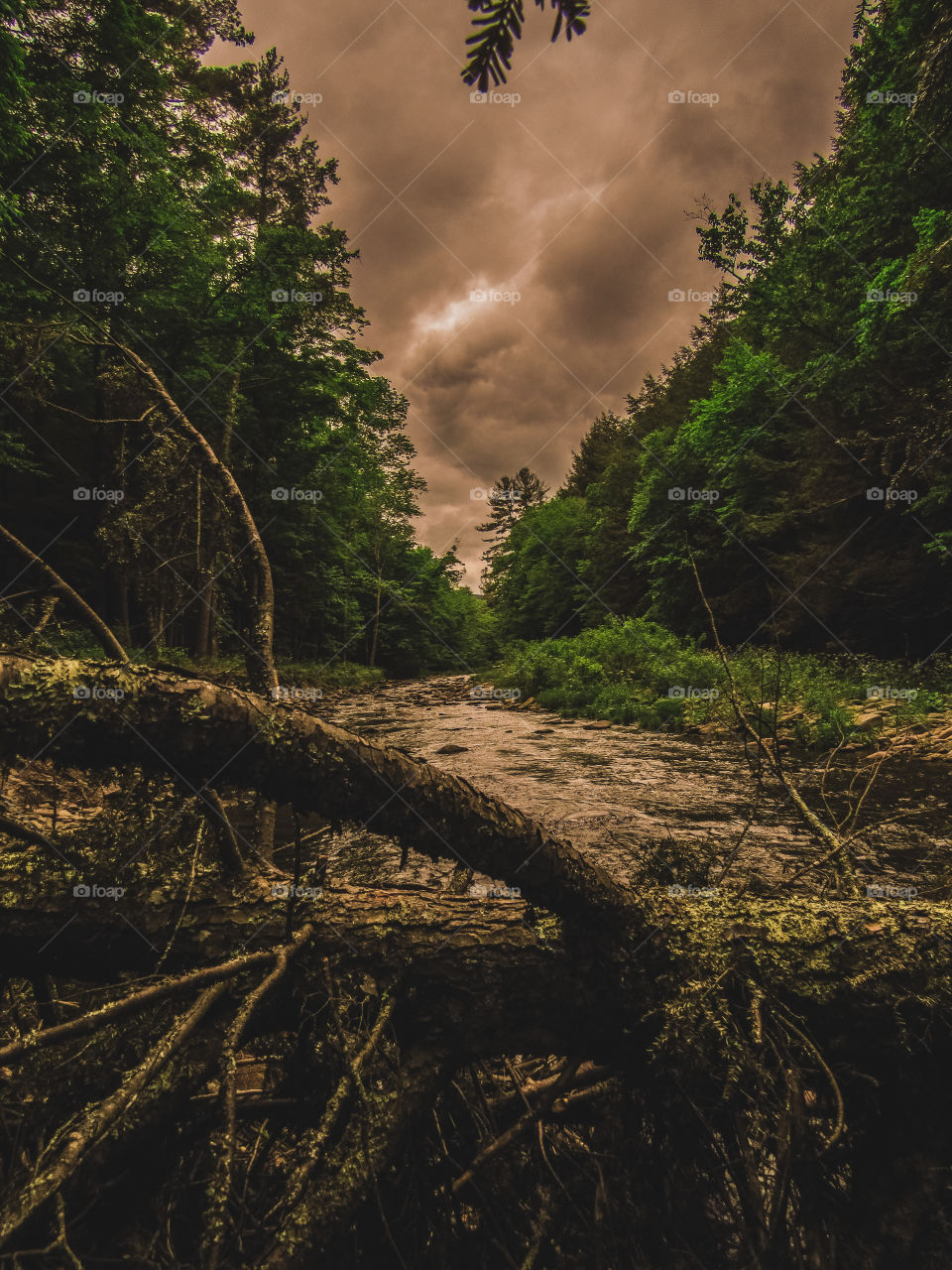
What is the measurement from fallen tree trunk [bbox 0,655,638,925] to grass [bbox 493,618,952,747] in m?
4.05

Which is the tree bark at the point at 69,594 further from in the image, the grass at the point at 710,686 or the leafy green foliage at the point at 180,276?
the grass at the point at 710,686

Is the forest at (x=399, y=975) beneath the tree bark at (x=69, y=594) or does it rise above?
beneath

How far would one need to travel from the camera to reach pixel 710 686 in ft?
40.7

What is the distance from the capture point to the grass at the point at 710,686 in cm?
823

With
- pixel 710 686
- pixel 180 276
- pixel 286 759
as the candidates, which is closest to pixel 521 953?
pixel 286 759

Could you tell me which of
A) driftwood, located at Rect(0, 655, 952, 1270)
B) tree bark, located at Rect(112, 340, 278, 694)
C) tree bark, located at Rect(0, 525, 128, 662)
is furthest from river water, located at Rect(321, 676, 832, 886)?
tree bark, located at Rect(0, 525, 128, 662)

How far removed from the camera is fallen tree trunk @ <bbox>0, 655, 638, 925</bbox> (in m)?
0.97

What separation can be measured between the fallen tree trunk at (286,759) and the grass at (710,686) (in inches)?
160

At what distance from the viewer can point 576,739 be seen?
10211mm

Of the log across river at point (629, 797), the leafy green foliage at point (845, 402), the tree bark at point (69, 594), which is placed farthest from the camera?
the leafy green foliage at point (845, 402)

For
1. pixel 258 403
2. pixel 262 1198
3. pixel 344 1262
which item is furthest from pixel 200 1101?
pixel 258 403

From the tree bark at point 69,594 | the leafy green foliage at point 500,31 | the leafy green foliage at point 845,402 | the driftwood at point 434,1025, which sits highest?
the leafy green foliage at point 845,402

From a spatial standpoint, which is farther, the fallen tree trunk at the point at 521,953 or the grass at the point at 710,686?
the grass at the point at 710,686

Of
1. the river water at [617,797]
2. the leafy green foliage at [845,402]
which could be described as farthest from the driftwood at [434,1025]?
the leafy green foliage at [845,402]
